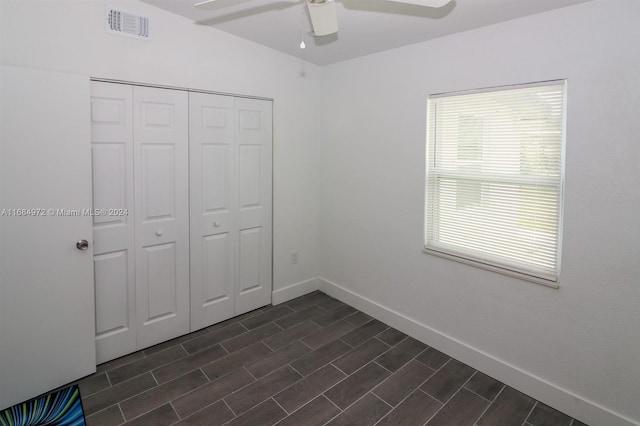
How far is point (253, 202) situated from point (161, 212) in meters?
0.85

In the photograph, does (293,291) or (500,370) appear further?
(293,291)

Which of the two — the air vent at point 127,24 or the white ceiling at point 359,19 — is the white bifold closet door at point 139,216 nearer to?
the air vent at point 127,24

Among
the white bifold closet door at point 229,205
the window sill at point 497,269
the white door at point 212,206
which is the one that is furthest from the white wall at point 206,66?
the window sill at point 497,269

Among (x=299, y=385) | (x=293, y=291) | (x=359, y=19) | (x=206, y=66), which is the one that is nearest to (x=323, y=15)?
(x=359, y=19)

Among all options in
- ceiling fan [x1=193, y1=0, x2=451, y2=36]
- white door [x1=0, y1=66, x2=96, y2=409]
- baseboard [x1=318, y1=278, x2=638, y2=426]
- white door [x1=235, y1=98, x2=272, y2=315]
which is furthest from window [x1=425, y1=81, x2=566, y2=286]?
white door [x1=0, y1=66, x2=96, y2=409]

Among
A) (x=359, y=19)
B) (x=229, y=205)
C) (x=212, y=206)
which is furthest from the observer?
(x=229, y=205)

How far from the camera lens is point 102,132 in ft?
8.18

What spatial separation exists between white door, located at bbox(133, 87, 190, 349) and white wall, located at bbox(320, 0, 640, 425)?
5.21 feet

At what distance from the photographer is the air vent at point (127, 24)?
2.42 metres

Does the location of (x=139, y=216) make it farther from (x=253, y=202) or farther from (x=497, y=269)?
(x=497, y=269)

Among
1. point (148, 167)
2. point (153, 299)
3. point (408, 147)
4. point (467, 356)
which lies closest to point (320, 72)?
point (408, 147)

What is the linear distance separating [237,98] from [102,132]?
3.72ft

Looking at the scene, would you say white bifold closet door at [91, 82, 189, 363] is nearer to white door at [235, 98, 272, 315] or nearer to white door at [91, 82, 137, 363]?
white door at [91, 82, 137, 363]

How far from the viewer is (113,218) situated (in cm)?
260
